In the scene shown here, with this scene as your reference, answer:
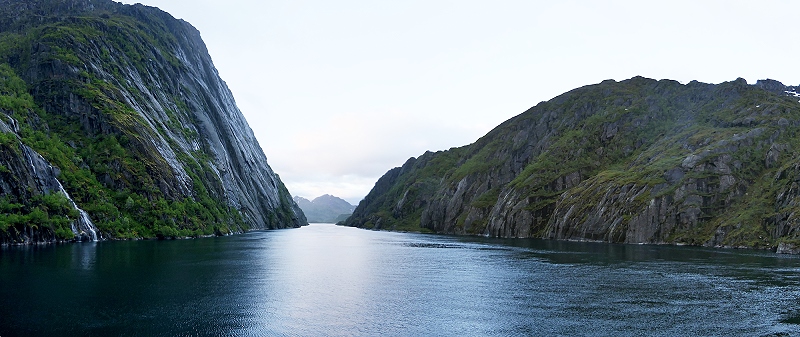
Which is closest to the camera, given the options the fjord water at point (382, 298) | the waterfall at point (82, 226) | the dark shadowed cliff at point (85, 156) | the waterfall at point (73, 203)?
the fjord water at point (382, 298)

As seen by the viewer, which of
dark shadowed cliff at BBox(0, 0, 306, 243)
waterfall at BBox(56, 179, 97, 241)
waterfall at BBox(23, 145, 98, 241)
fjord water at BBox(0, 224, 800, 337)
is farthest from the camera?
waterfall at BBox(56, 179, 97, 241)

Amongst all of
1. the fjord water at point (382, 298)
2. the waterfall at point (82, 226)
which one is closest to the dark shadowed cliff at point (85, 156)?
the waterfall at point (82, 226)

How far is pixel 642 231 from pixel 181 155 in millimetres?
153336

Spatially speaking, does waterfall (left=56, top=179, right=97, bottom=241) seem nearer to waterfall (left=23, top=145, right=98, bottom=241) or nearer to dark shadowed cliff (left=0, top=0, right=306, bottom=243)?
waterfall (left=23, top=145, right=98, bottom=241)

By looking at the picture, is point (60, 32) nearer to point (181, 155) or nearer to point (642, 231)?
point (181, 155)

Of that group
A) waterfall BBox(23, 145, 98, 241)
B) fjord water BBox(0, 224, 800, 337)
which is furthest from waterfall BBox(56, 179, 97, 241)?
fjord water BBox(0, 224, 800, 337)

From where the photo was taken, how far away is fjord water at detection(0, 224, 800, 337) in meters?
37.7

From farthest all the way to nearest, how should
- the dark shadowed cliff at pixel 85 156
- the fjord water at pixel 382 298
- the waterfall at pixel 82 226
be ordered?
the waterfall at pixel 82 226 < the dark shadowed cliff at pixel 85 156 < the fjord water at pixel 382 298

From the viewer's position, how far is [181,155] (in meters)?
189

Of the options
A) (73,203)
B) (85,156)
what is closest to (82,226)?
(73,203)

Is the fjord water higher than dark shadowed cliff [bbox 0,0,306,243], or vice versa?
dark shadowed cliff [bbox 0,0,306,243]

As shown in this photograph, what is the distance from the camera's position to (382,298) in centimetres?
5066

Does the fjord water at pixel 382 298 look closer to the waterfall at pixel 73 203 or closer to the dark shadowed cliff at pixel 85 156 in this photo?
the dark shadowed cliff at pixel 85 156

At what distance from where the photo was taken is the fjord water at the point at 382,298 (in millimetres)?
37688
